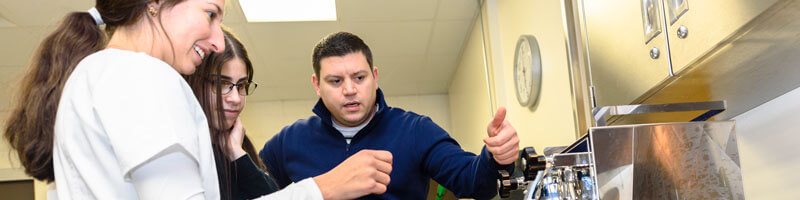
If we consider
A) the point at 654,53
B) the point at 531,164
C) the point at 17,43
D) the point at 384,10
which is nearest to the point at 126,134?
the point at 531,164

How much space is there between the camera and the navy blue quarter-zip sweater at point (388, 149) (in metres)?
1.50

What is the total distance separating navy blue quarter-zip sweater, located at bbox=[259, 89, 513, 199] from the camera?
1.50 m

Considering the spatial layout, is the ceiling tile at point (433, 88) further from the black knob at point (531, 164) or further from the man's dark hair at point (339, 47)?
the black knob at point (531, 164)

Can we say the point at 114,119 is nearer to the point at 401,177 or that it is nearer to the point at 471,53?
the point at 401,177

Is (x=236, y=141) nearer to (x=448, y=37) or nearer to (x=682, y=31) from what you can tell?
(x=682, y=31)

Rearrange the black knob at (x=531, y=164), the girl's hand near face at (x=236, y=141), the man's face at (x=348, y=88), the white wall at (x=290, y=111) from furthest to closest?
the white wall at (x=290, y=111) → the man's face at (x=348, y=88) → the girl's hand near face at (x=236, y=141) → the black knob at (x=531, y=164)

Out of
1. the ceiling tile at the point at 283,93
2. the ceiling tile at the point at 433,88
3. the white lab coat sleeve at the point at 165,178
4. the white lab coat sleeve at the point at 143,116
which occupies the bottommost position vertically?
the white lab coat sleeve at the point at 165,178

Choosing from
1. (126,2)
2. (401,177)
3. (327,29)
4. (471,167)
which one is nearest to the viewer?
(126,2)

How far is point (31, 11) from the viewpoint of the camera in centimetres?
332

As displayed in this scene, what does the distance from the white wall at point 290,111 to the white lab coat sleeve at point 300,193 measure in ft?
15.5

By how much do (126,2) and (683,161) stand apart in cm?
77

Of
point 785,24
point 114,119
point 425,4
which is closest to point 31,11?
point 425,4

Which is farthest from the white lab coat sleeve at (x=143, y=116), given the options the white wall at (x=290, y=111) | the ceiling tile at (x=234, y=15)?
the white wall at (x=290, y=111)

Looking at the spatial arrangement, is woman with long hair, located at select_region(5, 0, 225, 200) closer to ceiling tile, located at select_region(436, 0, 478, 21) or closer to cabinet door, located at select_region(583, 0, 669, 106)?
cabinet door, located at select_region(583, 0, 669, 106)
